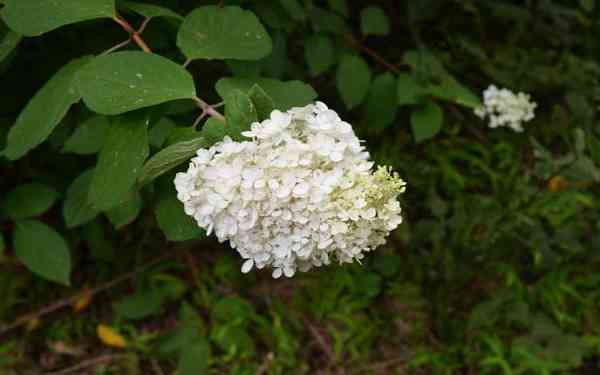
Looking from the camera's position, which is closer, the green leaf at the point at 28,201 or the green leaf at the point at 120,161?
the green leaf at the point at 120,161

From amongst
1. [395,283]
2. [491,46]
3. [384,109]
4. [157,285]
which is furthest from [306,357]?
[491,46]

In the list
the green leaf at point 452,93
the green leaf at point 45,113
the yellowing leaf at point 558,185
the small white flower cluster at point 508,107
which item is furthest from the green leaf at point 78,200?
the yellowing leaf at point 558,185

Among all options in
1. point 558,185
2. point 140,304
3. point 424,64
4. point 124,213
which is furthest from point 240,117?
point 558,185

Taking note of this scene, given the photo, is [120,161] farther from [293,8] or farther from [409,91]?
[409,91]

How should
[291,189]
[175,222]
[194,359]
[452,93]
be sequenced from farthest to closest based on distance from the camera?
[194,359] < [452,93] < [175,222] < [291,189]

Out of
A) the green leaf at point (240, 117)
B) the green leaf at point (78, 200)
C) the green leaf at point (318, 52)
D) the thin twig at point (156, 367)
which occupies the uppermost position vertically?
the green leaf at point (240, 117)

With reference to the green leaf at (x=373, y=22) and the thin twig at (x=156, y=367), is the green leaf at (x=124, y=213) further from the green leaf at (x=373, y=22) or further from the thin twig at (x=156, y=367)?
the green leaf at (x=373, y=22)

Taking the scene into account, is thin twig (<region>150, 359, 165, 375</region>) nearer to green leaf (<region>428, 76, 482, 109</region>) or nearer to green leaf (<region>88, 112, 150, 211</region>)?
green leaf (<region>88, 112, 150, 211</region>)
